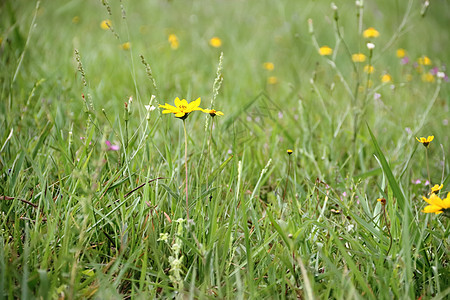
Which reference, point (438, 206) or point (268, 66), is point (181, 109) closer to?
point (438, 206)

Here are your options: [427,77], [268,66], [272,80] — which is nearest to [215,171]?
[272,80]

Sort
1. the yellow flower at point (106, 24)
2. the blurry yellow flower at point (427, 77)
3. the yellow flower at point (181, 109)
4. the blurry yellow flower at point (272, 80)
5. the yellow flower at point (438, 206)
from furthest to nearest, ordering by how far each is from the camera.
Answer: the blurry yellow flower at point (272, 80)
the blurry yellow flower at point (427, 77)
the yellow flower at point (106, 24)
the yellow flower at point (181, 109)
the yellow flower at point (438, 206)

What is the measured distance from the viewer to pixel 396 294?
940 millimetres

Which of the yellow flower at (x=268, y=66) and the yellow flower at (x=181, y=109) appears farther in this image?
the yellow flower at (x=268, y=66)

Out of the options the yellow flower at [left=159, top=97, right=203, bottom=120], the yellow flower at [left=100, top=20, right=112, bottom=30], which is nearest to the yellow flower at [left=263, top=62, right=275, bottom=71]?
the yellow flower at [left=100, top=20, right=112, bottom=30]

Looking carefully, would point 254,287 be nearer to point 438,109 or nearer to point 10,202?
point 10,202

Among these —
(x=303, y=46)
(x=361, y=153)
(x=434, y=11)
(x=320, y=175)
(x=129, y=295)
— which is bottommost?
(x=129, y=295)

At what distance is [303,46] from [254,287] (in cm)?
318

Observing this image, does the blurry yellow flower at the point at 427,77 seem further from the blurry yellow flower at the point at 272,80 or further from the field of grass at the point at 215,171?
the blurry yellow flower at the point at 272,80

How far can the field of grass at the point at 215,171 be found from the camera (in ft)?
3.35

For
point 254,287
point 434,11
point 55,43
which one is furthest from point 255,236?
point 434,11

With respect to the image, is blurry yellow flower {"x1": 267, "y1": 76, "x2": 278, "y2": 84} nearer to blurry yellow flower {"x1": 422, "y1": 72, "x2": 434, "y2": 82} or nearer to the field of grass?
the field of grass

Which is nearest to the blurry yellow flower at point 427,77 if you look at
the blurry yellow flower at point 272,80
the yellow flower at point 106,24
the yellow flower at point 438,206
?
the blurry yellow flower at point 272,80

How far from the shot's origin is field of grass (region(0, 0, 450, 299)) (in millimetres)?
1021
